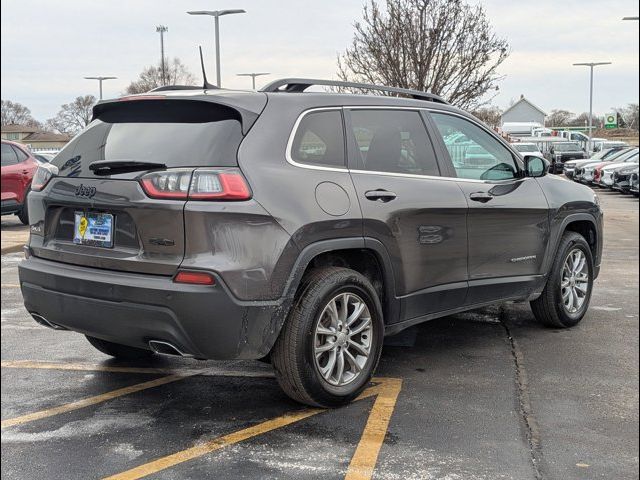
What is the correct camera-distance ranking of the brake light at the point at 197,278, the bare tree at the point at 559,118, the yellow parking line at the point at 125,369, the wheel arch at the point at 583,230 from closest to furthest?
the brake light at the point at 197,278 < the yellow parking line at the point at 125,369 < the wheel arch at the point at 583,230 < the bare tree at the point at 559,118

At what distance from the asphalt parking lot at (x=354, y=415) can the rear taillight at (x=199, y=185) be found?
116cm

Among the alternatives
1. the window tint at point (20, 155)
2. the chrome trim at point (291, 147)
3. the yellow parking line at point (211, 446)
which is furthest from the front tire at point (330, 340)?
the window tint at point (20, 155)

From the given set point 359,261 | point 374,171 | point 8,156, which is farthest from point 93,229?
point 8,156

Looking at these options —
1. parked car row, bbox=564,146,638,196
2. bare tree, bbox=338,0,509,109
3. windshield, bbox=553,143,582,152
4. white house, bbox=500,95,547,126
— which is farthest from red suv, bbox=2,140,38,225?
white house, bbox=500,95,547,126

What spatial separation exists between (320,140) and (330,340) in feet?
3.57

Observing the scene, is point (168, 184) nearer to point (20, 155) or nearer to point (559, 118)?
point (20, 155)

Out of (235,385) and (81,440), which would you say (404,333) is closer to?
(235,385)

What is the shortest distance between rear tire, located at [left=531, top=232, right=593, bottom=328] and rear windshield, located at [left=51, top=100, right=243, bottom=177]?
3.11 m

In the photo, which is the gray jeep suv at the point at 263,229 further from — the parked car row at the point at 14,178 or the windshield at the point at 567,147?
the windshield at the point at 567,147

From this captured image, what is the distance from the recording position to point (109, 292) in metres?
3.82

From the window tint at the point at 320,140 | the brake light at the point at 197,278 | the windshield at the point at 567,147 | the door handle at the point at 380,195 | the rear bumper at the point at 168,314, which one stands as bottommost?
the rear bumper at the point at 168,314

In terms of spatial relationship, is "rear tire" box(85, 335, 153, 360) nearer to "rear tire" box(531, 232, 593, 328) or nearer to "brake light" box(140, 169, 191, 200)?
"brake light" box(140, 169, 191, 200)

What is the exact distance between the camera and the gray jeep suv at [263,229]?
3.73 meters

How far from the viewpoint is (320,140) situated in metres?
4.30
